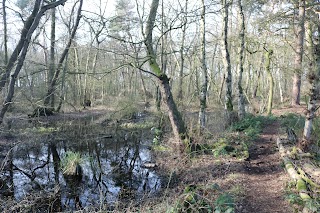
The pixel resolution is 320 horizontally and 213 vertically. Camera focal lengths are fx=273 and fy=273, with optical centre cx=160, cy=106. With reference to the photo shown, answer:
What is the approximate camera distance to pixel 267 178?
6500 mm

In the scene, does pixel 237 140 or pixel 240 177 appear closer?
pixel 240 177

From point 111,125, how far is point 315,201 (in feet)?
44.6

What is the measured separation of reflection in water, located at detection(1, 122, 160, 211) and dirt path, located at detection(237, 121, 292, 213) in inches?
99.2

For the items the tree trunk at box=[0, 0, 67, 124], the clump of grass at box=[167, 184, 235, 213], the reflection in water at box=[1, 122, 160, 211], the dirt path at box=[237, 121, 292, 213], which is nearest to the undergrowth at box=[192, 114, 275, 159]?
the dirt path at box=[237, 121, 292, 213]

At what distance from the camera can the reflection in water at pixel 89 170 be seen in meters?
7.00

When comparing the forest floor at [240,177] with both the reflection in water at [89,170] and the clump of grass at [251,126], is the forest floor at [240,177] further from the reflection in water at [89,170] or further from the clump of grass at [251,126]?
the reflection in water at [89,170]

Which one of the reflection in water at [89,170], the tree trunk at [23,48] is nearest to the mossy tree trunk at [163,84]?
the reflection in water at [89,170]

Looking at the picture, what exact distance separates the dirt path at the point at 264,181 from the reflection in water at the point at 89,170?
252 cm

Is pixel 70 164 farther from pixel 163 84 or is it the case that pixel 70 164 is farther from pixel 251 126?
pixel 251 126

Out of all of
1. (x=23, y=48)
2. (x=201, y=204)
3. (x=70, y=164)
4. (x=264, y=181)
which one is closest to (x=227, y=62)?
(x=264, y=181)

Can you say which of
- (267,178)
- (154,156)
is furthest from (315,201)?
(154,156)

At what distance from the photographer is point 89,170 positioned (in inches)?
355

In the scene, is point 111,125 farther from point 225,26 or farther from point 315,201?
point 315,201

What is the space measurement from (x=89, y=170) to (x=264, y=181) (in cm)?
547
